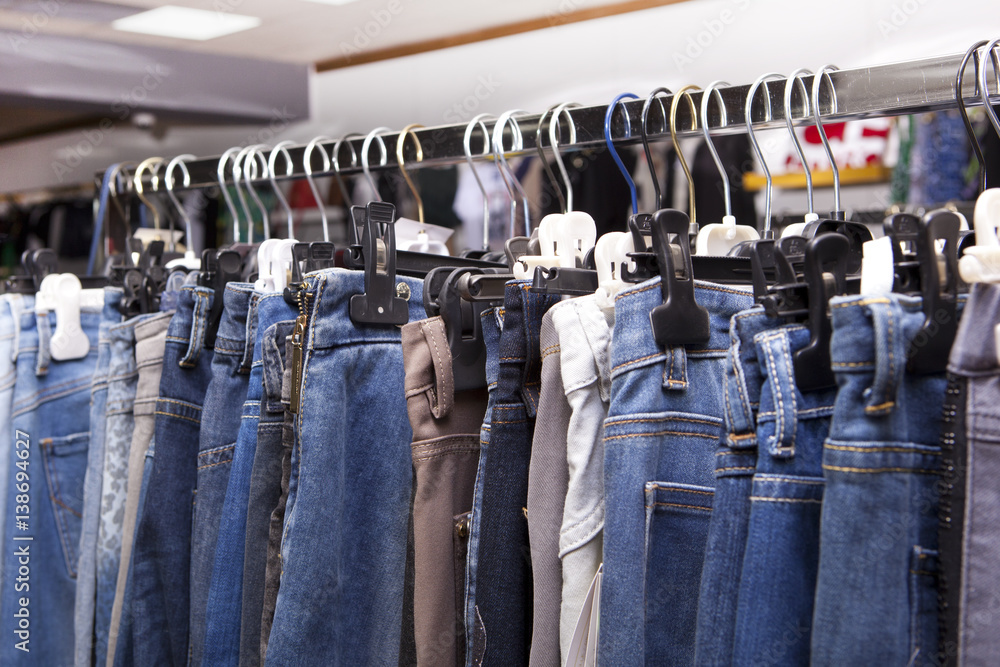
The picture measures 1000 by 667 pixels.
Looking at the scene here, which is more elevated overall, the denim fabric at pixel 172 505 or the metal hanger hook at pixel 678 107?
the metal hanger hook at pixel 678 107

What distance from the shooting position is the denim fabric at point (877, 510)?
612 millimetres

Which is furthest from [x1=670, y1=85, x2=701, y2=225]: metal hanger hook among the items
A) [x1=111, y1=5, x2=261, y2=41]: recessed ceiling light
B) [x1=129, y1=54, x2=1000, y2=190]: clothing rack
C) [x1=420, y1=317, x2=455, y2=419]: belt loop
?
[x1=111, y1=5, x2=261, y2=41]: recessed ceiling light

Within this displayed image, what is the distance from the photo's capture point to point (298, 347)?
104 centimetres

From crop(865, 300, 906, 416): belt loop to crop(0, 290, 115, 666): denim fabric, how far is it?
1.27 meters

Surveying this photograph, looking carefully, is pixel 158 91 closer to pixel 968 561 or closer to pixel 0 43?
pixel 0 43

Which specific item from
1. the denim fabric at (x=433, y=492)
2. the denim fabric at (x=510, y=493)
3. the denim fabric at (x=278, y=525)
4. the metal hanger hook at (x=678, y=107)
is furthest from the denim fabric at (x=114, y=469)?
the metal hanger hook at (x=678, y=107)

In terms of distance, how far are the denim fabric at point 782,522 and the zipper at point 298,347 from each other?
556 mm

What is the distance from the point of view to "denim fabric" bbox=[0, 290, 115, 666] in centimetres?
150

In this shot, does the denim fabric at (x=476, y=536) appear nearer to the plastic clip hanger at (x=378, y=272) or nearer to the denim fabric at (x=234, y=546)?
the plastic clip hanger at (x=378, y=272)

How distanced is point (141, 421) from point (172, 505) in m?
0.16

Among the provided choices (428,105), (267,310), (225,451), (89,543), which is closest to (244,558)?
(225,451)

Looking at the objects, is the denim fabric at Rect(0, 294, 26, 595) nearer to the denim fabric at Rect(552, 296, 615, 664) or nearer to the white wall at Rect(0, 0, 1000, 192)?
the denim fabric at Rect(552, 296, 615, 664)

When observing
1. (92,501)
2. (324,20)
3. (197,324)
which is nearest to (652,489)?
(197,324)

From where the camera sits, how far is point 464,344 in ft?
3.35
